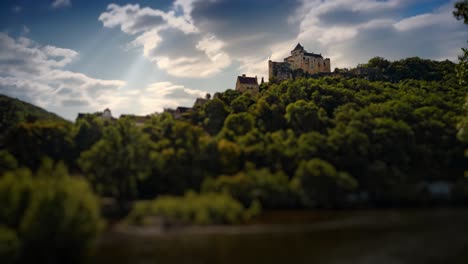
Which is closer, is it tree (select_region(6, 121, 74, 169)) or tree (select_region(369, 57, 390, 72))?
tree (select_region(6, 121, 74, 169))

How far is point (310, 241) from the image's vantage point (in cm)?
3006

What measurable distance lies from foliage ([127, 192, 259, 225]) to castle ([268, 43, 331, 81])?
83.6 meters

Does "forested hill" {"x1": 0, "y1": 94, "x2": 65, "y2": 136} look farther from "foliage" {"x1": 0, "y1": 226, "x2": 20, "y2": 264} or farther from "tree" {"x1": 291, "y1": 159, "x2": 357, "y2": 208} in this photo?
"tree" {"x1": 291, "y1": 159, "x2": 357, "y2": 208}

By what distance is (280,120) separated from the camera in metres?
70.4

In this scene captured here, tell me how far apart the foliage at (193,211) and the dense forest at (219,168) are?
13 centimetres

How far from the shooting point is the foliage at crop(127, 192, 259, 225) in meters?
37.9


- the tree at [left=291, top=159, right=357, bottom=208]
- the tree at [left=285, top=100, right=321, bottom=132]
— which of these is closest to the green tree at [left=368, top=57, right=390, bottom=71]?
the tree at [left=285, top=100, right=321, bottom=132]

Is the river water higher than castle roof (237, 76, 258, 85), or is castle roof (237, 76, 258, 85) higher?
castle roof (237, 76, 258, 85)

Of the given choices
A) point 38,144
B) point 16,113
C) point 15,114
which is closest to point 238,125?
point 38,144

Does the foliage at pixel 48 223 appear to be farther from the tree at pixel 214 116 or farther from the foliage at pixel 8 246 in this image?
the tree at pixel 214 116

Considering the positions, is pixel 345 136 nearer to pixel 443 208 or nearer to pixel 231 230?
pixel 443 208

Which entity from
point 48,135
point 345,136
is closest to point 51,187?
point 48,135

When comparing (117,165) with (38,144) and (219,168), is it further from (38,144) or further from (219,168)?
(38,144)

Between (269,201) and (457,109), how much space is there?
5087 cm
